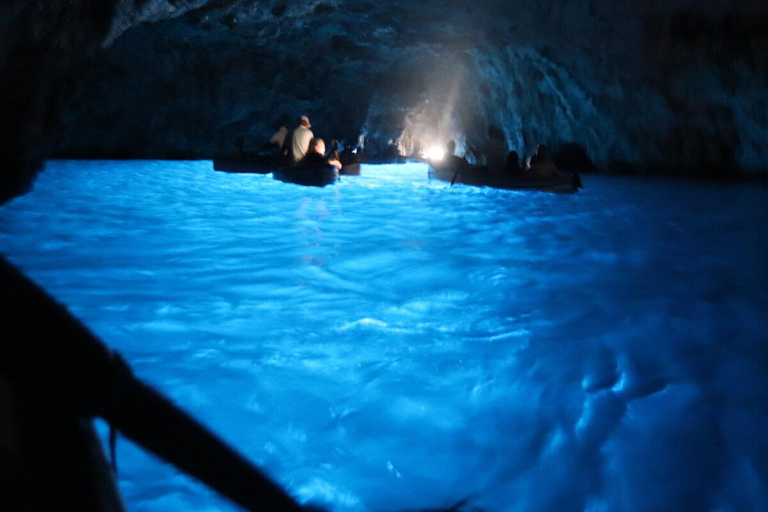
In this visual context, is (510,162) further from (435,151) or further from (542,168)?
(435,151)

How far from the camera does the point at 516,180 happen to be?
36.6 feet

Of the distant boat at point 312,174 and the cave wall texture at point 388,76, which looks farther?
the distant boat at point 312,174

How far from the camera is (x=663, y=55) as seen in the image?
12.8 m

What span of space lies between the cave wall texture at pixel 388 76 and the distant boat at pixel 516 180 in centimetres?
480

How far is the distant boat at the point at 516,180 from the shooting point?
35.7 ft

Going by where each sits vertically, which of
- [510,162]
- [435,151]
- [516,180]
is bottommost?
[516,180]

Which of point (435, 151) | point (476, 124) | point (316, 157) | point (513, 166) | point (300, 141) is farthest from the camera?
point (435, 151)

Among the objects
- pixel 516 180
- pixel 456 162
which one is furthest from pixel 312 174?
pixel 516 180

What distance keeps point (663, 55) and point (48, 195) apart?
15067 millimetres

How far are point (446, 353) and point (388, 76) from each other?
2521cm

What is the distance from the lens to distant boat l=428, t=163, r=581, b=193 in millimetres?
10883

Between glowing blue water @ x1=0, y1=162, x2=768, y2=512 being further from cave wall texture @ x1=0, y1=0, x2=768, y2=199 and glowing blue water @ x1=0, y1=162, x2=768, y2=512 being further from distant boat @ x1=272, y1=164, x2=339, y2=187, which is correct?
distant boat @ x1=272, y1=164, x2=339, y2=187

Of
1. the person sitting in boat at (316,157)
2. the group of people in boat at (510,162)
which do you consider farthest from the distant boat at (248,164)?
the group of people in boat at (510,162)

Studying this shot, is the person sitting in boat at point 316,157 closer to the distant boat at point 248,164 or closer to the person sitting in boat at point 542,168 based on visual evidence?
the distant boat at point 248,164
